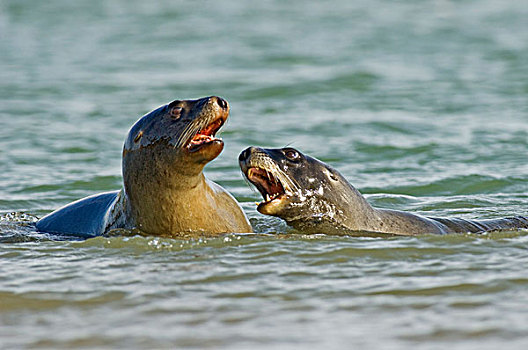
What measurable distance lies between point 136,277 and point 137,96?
10.7m

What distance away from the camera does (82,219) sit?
7473mm

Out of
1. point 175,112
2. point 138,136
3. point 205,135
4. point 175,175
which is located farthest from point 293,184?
point 138,136

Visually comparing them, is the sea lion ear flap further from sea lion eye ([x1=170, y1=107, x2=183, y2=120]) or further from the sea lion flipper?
the sea lion flipper

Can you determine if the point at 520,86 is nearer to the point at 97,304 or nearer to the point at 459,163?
the point at 459,163

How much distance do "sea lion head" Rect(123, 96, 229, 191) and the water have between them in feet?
1.61

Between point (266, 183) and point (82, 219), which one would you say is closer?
point (266, 183)

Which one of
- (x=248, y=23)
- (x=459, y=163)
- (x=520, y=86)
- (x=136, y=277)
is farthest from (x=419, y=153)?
(x=248, y=23)

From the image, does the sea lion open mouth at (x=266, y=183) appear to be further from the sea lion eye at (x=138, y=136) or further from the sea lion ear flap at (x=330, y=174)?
the sea lion eye at (x=138, y=136)

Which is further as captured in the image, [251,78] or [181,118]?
[251,78]

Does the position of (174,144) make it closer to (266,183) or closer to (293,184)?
(266,183)

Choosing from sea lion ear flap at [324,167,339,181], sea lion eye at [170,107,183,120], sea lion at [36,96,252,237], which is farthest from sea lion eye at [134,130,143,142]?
sea lion ear flap at [324,167,339,181]

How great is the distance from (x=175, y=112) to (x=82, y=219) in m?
1.39

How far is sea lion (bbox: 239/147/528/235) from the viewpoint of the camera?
6.71 meters

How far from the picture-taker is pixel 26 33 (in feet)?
76.7
